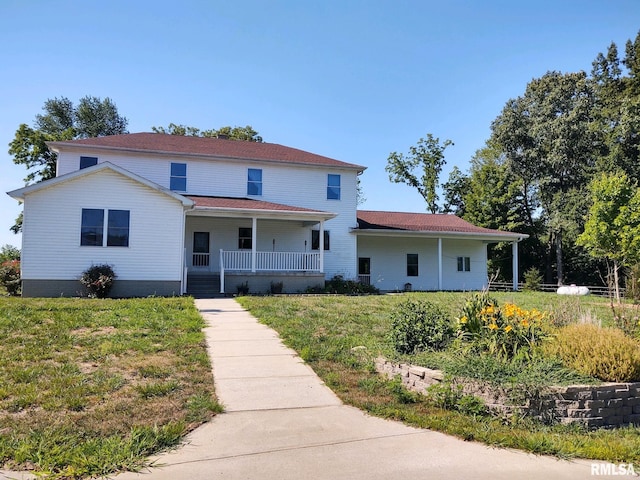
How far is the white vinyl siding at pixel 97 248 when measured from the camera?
52.8 ft

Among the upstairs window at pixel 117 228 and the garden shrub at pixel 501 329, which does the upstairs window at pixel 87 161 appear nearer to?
the upstairs window at pixel 117 228

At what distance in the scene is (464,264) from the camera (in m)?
27.4

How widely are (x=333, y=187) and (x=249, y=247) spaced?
552 cm

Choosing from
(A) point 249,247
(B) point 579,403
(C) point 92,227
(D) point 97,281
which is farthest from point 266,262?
(B) point 579,403

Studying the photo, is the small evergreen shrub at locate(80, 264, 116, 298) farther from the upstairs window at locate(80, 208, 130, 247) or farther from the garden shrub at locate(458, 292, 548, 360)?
the garden shrub at locate(458, 292, 548, 360)

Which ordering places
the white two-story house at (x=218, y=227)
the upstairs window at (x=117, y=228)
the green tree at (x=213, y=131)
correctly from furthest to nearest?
the green tree at (x=213, y=131)
the upstairs window at (x=117, y=228)
the white two-story house at (x=218, y=227)

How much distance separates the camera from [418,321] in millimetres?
7211

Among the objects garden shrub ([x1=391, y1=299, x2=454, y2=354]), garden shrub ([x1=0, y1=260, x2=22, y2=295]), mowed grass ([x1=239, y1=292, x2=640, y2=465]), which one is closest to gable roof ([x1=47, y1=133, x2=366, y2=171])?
garden shrub ([x1=0, y1=260, x2=22, y2=295])

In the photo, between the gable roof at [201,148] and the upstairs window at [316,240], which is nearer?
the gable roof at [201,148]

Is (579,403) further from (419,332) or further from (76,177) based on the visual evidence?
(76,177)

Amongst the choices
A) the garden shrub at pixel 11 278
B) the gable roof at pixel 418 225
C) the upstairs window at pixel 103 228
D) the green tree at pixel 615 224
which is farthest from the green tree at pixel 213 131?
the green tree at pixel 615 224

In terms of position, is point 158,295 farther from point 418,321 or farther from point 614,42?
point 614,42

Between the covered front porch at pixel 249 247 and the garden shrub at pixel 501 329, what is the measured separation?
13.0 metres

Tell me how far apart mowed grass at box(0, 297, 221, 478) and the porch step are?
28.3 feet
